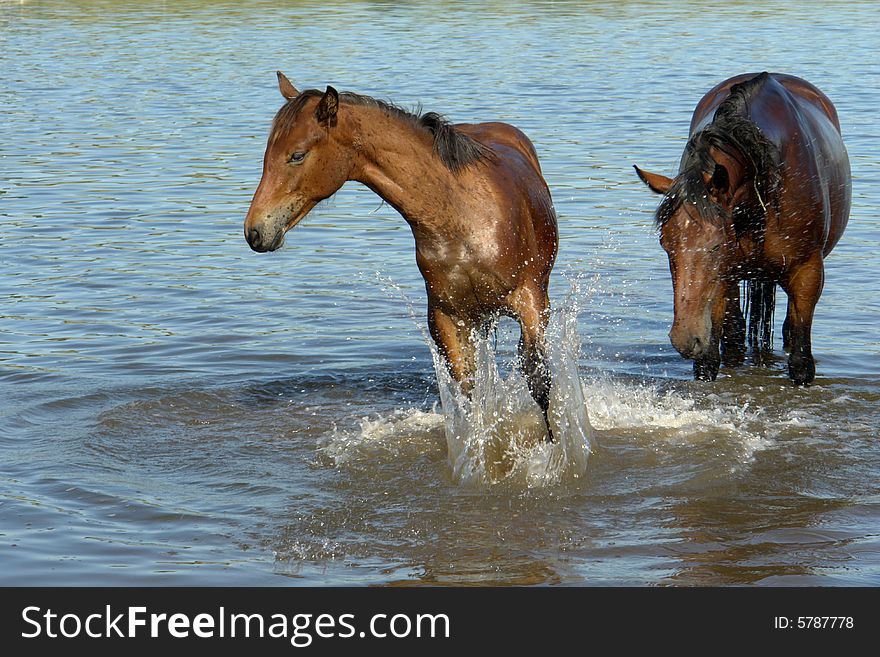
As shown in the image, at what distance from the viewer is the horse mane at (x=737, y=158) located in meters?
6.14

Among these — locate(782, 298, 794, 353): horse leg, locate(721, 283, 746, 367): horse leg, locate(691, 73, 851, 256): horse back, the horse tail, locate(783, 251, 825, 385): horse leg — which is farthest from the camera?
the horse tail

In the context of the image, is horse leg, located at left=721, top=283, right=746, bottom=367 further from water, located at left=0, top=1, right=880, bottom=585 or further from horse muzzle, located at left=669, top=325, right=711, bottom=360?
horse muzzle, located at left=669, top=325, right=711, bottom=360

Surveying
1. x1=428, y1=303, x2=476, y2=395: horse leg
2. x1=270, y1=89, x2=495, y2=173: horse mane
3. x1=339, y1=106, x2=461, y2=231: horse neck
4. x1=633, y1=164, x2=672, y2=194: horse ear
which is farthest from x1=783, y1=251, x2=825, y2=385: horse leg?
x1=339, y1=106, x2=461, y2=231: horse neck

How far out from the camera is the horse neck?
5.92 meters

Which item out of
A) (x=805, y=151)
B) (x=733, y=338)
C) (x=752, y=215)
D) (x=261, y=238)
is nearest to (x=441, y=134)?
(x=261, y=238)

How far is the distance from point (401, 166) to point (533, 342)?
3.50 ft

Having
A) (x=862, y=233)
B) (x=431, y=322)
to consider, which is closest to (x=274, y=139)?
(x=431, y=322)

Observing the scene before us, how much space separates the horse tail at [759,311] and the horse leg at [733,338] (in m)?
0.10

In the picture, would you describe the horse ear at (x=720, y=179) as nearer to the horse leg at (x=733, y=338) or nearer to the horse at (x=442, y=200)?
the horse at (x=442, y=200)

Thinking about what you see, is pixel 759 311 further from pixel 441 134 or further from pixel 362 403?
pixel 441 134

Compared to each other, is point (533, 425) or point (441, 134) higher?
point (441, 134)

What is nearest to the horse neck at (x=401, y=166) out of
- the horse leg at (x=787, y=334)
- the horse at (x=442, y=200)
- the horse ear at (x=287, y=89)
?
the horse at (x=442, y=200)

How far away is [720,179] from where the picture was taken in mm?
6180
